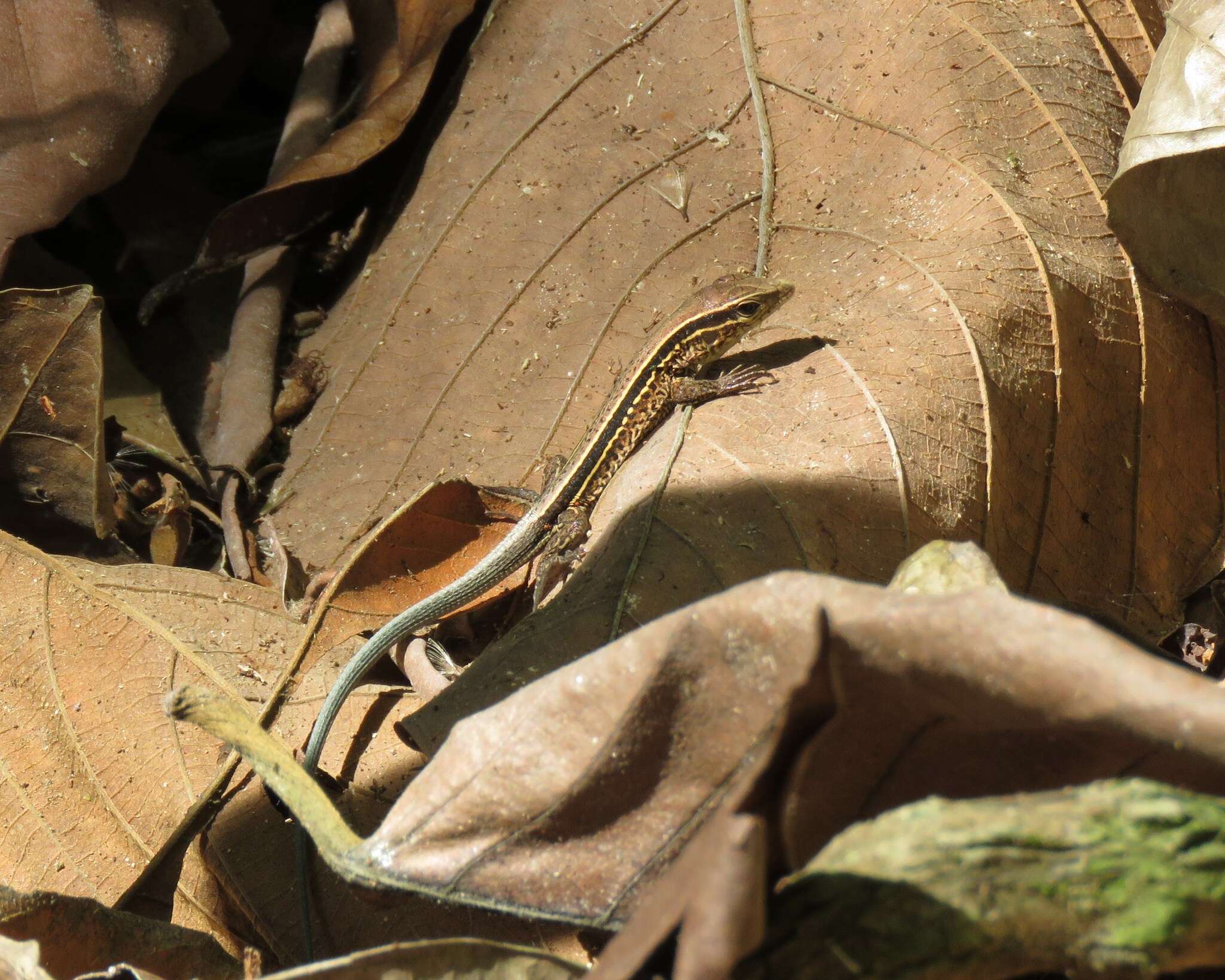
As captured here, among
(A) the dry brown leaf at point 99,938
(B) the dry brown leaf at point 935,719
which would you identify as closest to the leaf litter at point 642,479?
(B) the dry brown leaf at point 935,719

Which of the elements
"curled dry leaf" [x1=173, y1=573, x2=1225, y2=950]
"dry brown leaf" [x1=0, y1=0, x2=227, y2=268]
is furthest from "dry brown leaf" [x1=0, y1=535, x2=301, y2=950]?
"dry brown leaf" [x1=0, y1=0, x2=227, y2=268]

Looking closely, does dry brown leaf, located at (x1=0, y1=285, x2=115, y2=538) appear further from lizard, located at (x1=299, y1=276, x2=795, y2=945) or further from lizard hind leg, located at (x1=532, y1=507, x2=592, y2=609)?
lizard hind leg, located at (x1=532, y1=507, x2=592, y2=609)

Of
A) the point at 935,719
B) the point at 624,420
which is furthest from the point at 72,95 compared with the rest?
the point at 935,719

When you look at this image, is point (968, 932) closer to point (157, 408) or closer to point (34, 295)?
point (34, 295)

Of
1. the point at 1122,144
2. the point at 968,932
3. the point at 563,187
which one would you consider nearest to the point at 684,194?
the point at 563,187

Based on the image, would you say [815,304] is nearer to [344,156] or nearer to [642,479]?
[642,479]

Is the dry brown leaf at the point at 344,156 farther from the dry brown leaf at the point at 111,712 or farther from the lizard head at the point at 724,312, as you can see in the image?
the dry brown leaf at the point at 111,712
